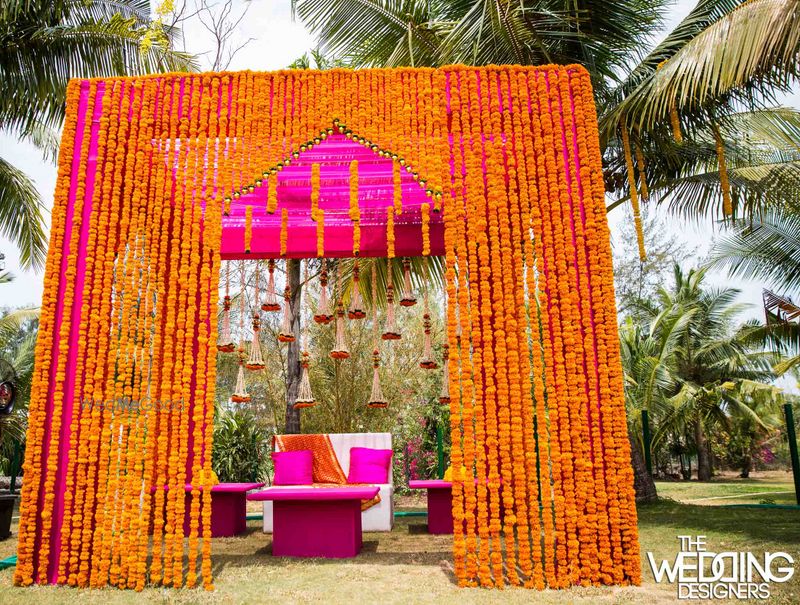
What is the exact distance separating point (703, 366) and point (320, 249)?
15.4m

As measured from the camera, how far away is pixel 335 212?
5922 mm

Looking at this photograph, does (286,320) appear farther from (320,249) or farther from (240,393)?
(320,249)

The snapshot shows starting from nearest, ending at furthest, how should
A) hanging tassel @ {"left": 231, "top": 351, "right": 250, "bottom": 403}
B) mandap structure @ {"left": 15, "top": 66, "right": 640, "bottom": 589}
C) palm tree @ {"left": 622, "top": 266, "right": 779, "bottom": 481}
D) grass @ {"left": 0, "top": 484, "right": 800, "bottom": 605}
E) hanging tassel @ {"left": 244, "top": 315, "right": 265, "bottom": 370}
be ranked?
1. grass @ {"left": 0, "top": 484, "right": 800, "bottom": 605}
2. mandap structure @ {"left": 15, "top": 66, "right": 640, "bottom": 589}
3. hanging tassel @ {"left": 244, "top": 315, "right": 265, "bottom": 370}
4. hanging tassel @ {"left": 231, "top": 351, "right": 250, "bottom": 403}
5. palm tree @ {"left": 622, "top": 266, "right": 779, "bottom": 481}

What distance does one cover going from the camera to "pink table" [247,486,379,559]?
541 centimetres

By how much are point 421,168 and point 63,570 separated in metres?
3.98

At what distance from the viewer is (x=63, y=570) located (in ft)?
14.2

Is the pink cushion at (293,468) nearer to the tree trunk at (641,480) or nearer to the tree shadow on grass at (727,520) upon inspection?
the tree shadow on grass at (727,520)

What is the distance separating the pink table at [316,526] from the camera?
541 cm

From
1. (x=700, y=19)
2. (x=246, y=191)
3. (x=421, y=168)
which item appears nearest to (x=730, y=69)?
(x=700, y=19)

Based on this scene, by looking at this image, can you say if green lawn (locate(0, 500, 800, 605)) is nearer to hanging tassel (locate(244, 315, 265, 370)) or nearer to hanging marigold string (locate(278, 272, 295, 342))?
hanging tassel (locate(244, 315, 265, 370))

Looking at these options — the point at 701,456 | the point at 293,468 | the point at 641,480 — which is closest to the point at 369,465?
the point at 293,468

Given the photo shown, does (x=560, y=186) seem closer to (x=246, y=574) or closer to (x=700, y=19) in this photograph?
(x=700, y=19)

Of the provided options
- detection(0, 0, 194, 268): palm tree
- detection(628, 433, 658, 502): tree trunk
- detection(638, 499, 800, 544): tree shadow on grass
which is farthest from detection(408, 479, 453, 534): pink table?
detection(0, 0, 194, 268): palm tree

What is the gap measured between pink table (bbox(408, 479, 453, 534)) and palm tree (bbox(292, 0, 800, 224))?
413cm
